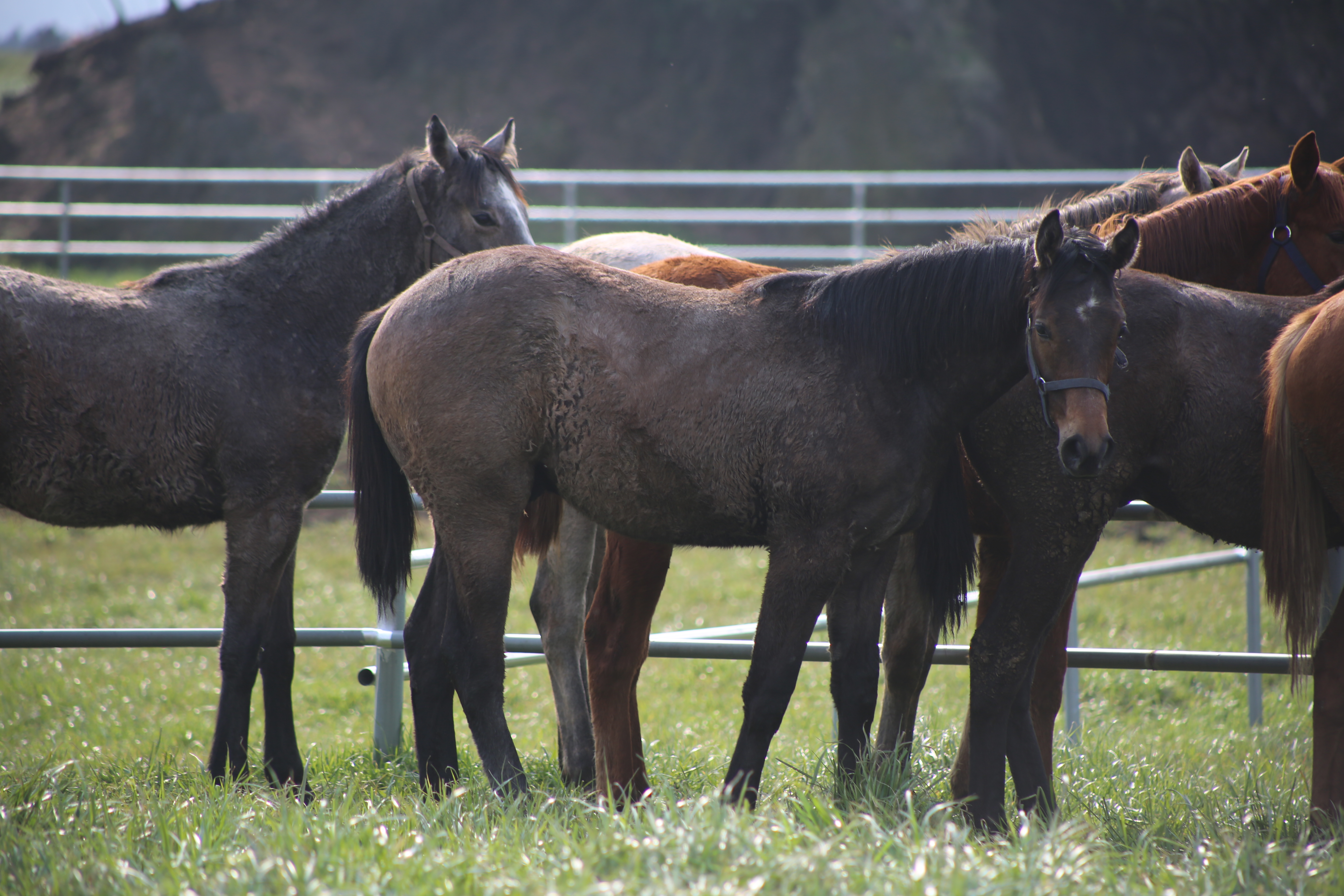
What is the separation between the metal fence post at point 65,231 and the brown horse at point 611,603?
913 cm

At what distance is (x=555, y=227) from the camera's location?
1853 cm

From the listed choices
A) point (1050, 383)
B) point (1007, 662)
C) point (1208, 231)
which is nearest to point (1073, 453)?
point (1050, 383)

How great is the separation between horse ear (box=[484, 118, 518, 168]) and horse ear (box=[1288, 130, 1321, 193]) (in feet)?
9.39

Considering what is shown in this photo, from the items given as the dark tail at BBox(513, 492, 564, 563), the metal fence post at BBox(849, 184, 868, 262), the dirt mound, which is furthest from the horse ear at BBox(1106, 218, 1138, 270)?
the dirt mound

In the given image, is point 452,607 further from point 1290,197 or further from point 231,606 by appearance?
point 1290,197

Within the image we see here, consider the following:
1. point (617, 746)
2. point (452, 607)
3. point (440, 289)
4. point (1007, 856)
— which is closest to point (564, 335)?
point (440, 289)

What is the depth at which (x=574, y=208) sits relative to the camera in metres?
11.5

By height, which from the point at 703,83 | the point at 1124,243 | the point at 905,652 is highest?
the point at 703,83

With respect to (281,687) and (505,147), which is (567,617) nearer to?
(281,687)

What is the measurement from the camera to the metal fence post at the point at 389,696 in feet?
14.2

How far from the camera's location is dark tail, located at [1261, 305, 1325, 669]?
121 inches

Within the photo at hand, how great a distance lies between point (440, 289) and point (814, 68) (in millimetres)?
18319

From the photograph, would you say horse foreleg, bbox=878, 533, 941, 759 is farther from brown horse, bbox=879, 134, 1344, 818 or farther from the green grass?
the green grass

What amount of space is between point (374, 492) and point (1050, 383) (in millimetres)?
2100
